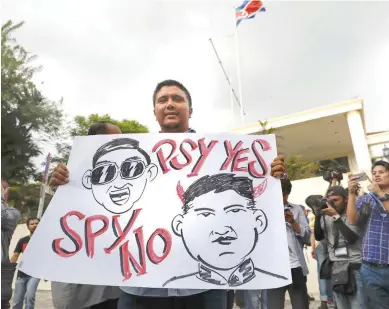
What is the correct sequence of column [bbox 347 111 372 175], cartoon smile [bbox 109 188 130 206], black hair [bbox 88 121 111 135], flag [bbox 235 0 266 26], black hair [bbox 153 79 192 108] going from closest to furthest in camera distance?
cartoon smile [bbox 109 188 130 206], black hair [bbox 153 79 192 108], black hair [bbox 88 121 111 135], column [bbox 347 111 372 175], flag [bbox 235 0 266 26]

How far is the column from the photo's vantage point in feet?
44.8

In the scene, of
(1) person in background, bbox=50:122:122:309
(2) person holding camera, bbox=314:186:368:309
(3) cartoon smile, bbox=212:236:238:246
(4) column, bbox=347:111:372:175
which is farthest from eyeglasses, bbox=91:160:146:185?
(4) column, bbox=347:111:372:175

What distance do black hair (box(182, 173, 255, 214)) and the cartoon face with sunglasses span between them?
0.21 metres

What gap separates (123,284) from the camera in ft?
5.74

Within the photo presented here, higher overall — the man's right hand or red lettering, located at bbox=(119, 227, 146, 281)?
the man's right hand

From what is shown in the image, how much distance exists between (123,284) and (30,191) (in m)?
20.4

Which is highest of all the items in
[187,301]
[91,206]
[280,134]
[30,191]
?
[280,134]

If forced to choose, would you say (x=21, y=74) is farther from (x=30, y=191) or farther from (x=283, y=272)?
(x=283, y=272)

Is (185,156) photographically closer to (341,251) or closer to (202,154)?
(202,154)

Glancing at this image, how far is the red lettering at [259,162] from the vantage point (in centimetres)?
204

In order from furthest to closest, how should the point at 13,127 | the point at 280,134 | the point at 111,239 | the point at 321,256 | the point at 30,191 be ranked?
the point at 13,127 < the point at 30,191 < the point at 280,134 < the point at 321,256 < the point at 111,239

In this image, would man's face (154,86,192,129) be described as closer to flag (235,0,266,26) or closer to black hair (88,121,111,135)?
black hair (88,121,111,135)

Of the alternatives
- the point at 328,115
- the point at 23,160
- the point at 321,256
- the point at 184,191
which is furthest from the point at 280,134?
the point at 184,191

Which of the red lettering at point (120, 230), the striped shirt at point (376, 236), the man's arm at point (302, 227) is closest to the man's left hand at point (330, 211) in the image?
the striped shirt at point (376, 236)
